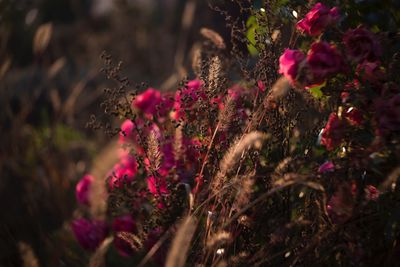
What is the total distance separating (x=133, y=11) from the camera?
23.2 ft

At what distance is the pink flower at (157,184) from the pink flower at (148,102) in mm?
331

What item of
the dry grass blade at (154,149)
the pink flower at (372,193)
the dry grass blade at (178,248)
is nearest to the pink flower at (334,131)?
the pink flower at (372,193)

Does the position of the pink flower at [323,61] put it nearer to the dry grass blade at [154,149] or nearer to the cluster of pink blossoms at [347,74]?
the cluster of pink blossoms at [347,74]

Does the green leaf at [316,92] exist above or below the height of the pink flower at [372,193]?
above

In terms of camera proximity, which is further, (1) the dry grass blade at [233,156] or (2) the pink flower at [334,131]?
(2) the pink flower at [334,131]

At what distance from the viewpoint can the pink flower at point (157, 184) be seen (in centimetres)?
192

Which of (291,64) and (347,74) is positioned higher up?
(291,64)

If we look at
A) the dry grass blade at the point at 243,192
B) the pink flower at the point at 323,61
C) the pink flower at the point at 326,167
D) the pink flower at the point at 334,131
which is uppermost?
the pink flower at the point at 323,61

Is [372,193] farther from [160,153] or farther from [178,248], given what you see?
[178,248]

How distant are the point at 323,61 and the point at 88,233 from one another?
1030mm

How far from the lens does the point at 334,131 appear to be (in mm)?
1726

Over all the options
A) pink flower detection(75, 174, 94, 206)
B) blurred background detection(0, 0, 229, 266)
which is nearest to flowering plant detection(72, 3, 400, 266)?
pink flower detection(75, 174, 94, 206)

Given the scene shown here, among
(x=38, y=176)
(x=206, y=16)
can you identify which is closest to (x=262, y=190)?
(x=38, y=176)

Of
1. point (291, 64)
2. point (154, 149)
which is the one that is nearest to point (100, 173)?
point (154, 149)
